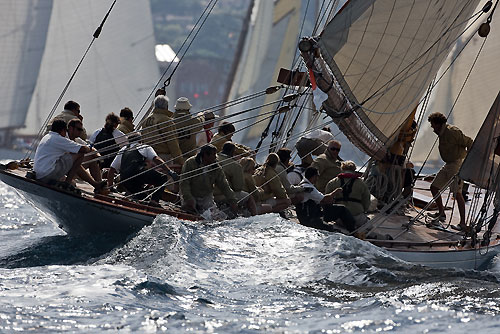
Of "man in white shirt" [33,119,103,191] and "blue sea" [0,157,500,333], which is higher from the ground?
"man in white shirt" [33,119,103,191]

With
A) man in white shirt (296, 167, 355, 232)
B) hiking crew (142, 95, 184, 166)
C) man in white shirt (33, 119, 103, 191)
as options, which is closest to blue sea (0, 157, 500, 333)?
man in white shirt (296, 167, 355, 232)

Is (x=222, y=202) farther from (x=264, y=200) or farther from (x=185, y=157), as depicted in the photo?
(x=185, y=157)

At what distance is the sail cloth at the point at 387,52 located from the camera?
1255cm

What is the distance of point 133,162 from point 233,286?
3223mm

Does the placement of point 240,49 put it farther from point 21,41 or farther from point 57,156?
point 57,156

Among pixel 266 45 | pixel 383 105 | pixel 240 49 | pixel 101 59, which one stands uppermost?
pixel 266 45

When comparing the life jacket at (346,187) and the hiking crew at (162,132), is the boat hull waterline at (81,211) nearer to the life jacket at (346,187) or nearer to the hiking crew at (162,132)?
the hiking crew at (162,132)

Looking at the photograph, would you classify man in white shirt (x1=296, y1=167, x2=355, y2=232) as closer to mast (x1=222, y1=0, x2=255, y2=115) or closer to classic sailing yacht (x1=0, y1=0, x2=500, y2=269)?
classic sailing yacht (x1=0, y1=0, x2=500, y2=269)

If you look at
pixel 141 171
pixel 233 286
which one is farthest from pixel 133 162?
pixel 233 286

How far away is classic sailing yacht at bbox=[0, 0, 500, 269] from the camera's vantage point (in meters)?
12.2

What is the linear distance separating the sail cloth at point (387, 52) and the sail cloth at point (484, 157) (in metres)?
1.25

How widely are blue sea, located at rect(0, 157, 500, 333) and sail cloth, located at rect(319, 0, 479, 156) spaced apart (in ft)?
6.55

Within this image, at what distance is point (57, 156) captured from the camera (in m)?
12.1

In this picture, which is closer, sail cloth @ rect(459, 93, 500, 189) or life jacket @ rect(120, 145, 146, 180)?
life jacket @ rect(120, 145, 146, 180)
